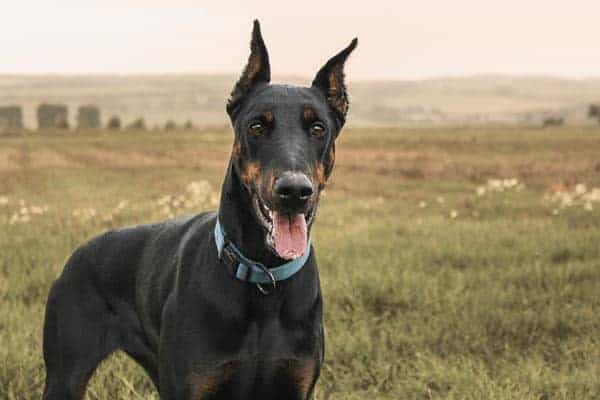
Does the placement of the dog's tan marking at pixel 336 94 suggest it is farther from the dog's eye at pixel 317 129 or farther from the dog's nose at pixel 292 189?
the dog's nose at pixel 292 189

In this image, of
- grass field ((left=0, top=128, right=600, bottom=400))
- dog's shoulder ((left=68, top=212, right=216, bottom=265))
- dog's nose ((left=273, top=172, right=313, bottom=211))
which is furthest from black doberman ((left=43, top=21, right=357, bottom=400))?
grass field ((left=0, top=128, right=600, bottom=400))

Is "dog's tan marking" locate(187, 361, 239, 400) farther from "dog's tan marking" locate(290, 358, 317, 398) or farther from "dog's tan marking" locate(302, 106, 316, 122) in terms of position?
"dog's tan marking" locate(302, 106, 316, 122)

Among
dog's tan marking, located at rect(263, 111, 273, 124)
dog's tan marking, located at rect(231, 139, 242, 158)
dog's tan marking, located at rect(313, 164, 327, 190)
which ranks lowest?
dog's tan marking, located at rect(313, 164, 327, 190)

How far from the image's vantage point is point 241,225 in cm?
346

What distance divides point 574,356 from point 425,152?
2225 cm

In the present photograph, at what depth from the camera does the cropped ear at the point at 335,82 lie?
371 cm

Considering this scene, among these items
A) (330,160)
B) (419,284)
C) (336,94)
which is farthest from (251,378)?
(419,284)

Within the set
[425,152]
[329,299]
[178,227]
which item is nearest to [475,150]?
[425,152]

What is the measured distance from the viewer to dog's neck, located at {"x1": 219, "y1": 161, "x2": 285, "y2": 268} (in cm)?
344

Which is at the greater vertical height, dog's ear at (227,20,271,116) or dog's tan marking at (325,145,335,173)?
dog's ear at (227,20,271,116)

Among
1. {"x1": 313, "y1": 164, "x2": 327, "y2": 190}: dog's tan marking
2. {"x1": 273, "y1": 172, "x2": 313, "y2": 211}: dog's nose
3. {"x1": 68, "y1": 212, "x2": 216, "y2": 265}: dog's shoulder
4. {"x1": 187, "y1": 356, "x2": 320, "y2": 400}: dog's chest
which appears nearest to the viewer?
{"x1": 273, "y1": 172, "x2": 313, "y2": 211}: dog's nose

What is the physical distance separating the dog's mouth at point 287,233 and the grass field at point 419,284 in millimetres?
2039

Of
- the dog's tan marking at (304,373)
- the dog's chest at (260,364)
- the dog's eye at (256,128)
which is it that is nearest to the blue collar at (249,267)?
the dog's chest at (260,364)

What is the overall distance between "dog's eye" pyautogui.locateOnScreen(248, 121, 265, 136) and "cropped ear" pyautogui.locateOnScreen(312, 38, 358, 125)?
0.48m
